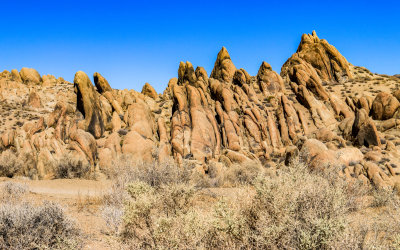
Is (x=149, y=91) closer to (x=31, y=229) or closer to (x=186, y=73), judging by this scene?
(x=186, y=73)

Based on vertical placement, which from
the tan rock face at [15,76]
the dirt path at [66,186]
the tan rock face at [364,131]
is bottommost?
the dirt path at [66,186]

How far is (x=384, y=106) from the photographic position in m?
28.2

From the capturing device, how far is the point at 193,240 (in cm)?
464

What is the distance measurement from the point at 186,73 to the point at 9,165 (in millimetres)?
36702

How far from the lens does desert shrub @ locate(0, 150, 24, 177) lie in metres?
21.5

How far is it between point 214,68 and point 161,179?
37147 mm

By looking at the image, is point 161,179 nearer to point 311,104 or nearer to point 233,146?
point 233,146

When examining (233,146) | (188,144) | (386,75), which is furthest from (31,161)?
(386,75)

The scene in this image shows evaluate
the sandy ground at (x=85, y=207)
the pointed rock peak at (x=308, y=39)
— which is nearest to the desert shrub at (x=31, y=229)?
the sandy ground at (x=85, y=207)

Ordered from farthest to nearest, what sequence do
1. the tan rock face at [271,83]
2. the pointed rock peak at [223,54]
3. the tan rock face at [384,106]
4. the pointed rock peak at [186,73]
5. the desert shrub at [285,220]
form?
the pointed rock peak at [186,73] < the pointed rock peak at [223,54] < the tan rock face at [271,83] < the tan rock face at [384,106] < the desert shrub at [285,220]

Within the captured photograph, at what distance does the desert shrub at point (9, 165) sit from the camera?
2149 centimetres

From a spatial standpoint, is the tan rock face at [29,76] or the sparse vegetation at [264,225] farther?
the tan rock face at [29,76]

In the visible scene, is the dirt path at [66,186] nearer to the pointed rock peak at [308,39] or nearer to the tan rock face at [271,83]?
the tan rock face at [271,83]

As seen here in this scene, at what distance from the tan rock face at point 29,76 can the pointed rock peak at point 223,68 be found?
53.6m
